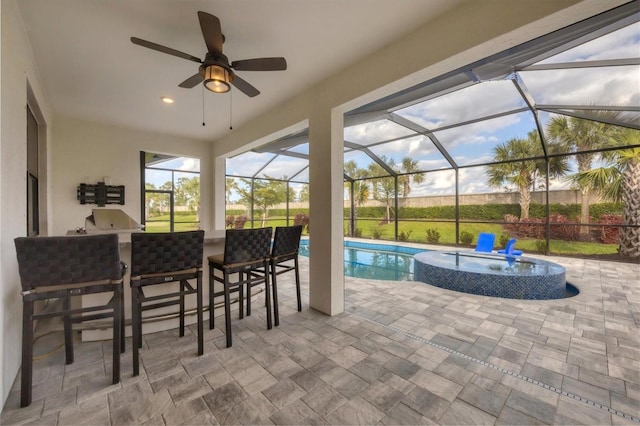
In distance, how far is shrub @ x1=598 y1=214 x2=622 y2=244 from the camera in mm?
6320

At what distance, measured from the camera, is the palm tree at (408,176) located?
27.9 ft

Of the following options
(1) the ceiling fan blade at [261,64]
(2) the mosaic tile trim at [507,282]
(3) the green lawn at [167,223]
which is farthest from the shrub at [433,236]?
(1) the ceiling fan blade at [261,64]

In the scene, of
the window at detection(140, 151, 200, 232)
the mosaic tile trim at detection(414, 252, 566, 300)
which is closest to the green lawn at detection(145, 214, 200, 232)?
the window at detection(140, 151, 200, 232)

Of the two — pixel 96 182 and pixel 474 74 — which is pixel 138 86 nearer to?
pixel 96 182

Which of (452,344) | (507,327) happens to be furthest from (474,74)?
(452,344)

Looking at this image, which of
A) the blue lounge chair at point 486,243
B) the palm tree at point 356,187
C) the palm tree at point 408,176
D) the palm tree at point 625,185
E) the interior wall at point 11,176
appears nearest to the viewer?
the interior wall at point 11,176

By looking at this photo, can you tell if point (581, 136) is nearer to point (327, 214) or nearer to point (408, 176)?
point (408, 176)

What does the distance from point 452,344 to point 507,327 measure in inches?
32.2

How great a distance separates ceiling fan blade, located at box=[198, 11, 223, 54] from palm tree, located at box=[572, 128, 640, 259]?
26.0 feet

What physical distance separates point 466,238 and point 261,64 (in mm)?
8195

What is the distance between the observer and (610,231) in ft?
21.2

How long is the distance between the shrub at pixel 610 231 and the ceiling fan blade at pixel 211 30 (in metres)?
9.06

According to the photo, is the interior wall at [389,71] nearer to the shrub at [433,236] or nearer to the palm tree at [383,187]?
the palm tree at [383,187]

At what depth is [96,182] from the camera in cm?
474
